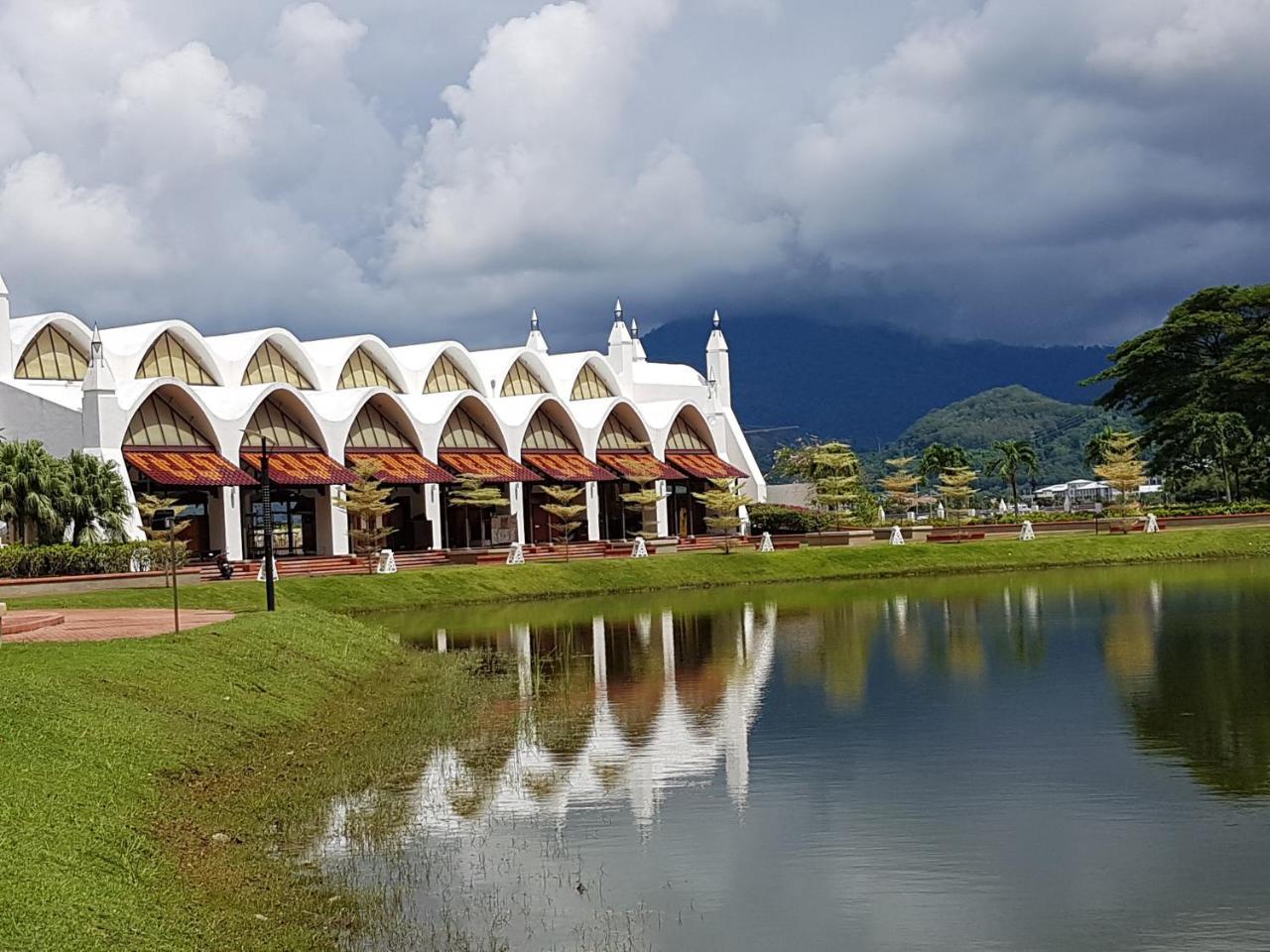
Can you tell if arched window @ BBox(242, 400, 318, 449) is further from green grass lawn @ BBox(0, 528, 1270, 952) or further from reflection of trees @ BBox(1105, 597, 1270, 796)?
reflection of trees @ BBox(1105, 597, 1270, 796)

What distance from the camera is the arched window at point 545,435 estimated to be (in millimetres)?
70562

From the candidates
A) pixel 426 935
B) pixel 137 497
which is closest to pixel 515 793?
pixel 426 935

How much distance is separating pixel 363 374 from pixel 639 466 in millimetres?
12842

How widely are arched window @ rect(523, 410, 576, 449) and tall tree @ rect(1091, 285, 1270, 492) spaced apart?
2675 centimetres

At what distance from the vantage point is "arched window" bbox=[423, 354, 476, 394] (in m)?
69.9

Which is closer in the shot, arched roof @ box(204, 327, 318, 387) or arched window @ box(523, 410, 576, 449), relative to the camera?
arched roof @ box(204, 327, 318, 387)

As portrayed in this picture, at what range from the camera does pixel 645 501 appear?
225ft

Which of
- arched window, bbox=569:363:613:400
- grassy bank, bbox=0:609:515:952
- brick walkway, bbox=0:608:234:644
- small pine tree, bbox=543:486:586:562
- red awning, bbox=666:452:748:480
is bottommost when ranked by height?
grassy bank, bbox=0:609:515:952

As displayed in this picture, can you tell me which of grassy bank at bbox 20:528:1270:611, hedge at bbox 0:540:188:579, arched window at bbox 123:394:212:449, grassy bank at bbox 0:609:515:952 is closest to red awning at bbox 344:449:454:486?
arched window at bbox 123:394:212:449

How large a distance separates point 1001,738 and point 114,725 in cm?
1039

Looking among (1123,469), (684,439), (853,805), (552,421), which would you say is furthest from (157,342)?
(853,805)

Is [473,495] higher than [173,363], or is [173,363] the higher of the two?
[173,363]

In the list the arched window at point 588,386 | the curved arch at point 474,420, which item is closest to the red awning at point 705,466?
the arched window at point 588,386

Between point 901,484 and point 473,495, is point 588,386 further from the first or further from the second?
point 901,484
